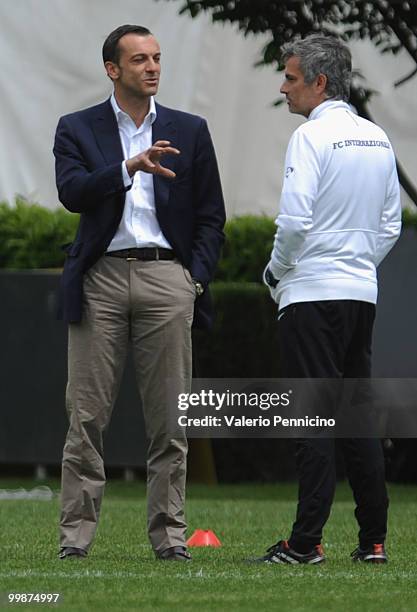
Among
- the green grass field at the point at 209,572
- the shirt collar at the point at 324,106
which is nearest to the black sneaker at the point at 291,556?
the green grass field at the point at 209,572

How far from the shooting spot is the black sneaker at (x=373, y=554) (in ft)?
22.7

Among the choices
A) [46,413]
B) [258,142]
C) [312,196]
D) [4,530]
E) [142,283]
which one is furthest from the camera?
[258,142]

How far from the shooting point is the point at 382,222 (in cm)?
700

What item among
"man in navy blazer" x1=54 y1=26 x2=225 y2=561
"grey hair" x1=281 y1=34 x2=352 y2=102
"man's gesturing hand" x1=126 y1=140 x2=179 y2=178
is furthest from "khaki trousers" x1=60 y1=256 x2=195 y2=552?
"grey hair" x1=281 y1=34 x2=352 y2=102

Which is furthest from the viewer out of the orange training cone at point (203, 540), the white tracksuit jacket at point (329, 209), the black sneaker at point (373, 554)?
the orange training cone at point (203, 540)

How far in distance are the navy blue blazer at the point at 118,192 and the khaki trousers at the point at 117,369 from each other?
0.08m

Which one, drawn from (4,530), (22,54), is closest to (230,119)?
(22,54)

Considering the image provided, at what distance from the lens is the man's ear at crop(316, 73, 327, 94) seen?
6781mm

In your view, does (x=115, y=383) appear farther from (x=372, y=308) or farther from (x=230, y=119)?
(x=230, y=119)

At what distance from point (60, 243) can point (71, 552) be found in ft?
21.7

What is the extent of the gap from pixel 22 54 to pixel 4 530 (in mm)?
9475

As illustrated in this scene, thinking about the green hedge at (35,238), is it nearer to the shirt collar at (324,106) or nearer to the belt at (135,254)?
the belt at (135,254)
